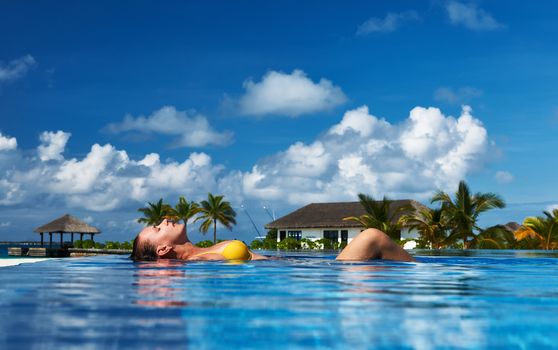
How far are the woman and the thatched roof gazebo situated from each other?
43.2 m

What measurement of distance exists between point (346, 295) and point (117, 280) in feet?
8.27

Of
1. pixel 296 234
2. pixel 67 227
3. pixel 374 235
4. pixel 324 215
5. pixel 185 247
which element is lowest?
pixel 185 247

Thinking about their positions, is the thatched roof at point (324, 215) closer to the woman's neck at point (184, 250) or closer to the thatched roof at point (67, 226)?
the thatched roof at point (67, 226)

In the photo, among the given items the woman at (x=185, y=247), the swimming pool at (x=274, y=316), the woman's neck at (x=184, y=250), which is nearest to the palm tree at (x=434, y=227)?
the woman at (x=185, y=247)

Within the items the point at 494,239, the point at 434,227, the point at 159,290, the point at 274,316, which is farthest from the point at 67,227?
the point at 274,316

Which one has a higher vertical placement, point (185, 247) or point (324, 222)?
point (324, 222)

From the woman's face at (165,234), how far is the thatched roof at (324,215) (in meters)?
40.3

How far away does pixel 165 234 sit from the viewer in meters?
9.97

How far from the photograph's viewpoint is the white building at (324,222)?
5088 centimetres

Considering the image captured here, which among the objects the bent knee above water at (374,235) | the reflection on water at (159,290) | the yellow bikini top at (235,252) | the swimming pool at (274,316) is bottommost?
the swimming pool at (274,316)

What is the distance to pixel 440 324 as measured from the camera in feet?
10.2

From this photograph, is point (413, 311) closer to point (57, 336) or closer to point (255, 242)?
point (57, 336)

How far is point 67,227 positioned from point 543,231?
117 ft

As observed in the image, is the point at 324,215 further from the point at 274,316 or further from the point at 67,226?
the point at 274,316
